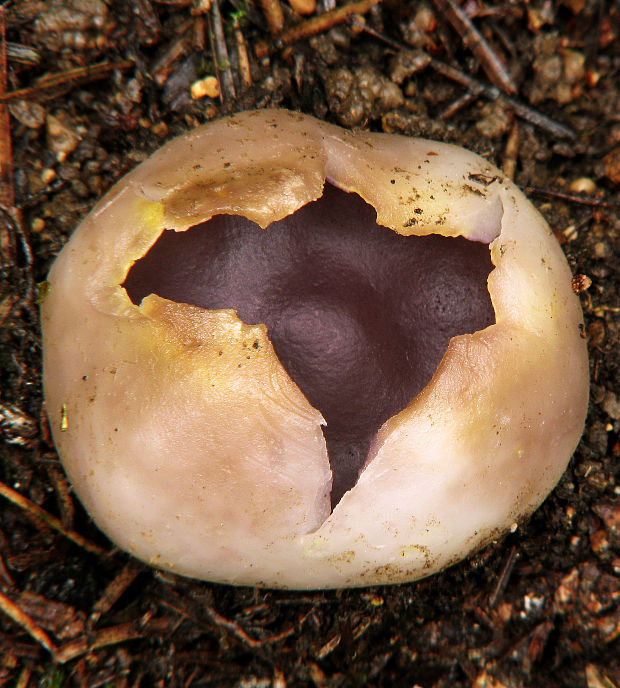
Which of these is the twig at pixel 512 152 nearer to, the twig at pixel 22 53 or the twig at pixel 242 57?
the twig at pixel 242 57

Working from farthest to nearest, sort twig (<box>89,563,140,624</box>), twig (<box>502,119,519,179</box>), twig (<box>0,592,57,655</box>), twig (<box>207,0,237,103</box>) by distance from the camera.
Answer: twig (<box>502,119,519,179</box>), twig (<box>207,0,237,103</box>), twig (<box>89,563,140,624</box>), twig (<box>0,592,57,655</box>)

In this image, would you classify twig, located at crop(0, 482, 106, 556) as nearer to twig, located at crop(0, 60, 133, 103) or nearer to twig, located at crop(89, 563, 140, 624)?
twig, located at crop(89, 563, 140, 624)

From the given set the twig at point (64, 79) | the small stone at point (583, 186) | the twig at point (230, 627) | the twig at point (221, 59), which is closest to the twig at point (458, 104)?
the small stone at point (583, 186)

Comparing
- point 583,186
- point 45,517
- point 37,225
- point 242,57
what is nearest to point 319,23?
point 242,57

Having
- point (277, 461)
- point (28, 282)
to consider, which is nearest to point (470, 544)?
point (277, 461)

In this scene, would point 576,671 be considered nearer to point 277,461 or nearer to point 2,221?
point 277,461

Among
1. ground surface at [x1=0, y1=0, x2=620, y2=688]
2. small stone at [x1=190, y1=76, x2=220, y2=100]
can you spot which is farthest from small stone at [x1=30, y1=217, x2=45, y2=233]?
small stone at [x1=190, y1=76, x2=220, y2=100]
